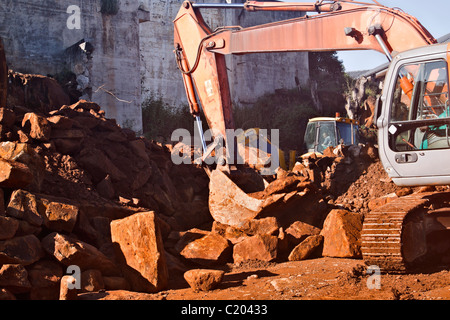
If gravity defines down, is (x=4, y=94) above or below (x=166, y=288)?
above

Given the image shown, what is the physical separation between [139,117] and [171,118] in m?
4.85

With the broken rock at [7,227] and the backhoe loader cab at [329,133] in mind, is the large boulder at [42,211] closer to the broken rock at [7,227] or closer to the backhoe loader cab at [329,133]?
the broken rock at [7,227]

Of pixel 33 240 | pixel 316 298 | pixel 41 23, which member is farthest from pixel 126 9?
pixel 316 298

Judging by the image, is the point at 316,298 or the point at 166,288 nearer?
the point at 316,298

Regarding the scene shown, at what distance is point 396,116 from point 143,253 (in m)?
3.05

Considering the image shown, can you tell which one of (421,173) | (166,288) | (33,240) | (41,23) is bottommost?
(166,288)

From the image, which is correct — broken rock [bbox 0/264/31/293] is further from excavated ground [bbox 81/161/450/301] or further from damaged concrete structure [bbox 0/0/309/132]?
damaged concrete structure [bbox 0/0/309/132]

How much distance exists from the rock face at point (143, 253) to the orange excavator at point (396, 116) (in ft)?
6.86

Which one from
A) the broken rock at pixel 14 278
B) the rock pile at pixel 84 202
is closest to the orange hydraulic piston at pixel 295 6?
the rock pile at pixel 84 202

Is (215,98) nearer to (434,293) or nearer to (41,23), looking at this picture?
(434,293)

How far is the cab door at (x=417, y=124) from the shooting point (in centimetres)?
566

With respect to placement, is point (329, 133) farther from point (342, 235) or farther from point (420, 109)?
point (420, 109)

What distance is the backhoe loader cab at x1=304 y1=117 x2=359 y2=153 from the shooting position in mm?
16734

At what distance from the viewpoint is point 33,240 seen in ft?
18.3
